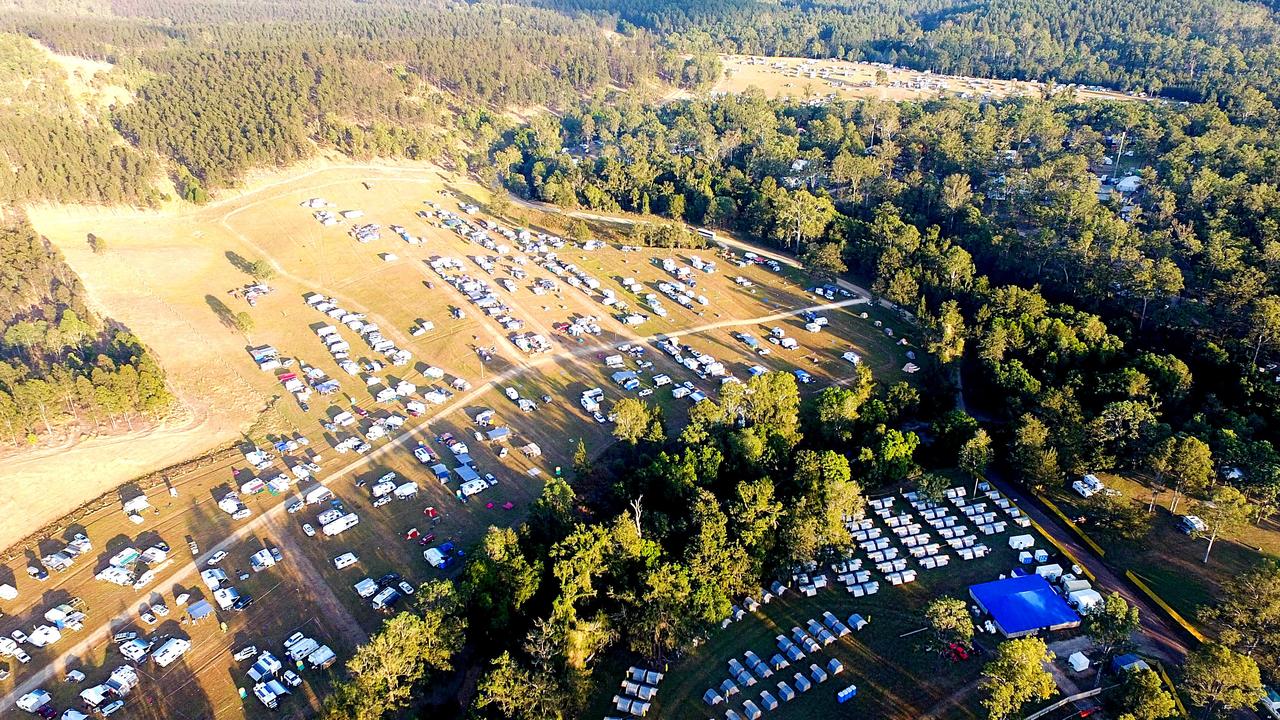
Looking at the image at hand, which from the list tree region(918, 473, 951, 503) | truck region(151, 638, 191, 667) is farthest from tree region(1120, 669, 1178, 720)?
truck region(151, 638, 191, 667)

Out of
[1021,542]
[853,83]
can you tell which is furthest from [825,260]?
[853,83]

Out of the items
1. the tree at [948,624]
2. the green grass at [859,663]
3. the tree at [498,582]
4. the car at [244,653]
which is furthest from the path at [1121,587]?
the car at [244,653]

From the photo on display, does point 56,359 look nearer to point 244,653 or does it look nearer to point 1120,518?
point 244,653

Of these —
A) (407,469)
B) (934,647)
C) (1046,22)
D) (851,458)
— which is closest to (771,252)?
(851,458)

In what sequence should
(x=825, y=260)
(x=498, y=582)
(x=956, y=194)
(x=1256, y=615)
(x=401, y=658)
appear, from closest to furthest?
(x=401, y=658) < (x=1256, y=615) < (x=498, y=582) < (x=825, y=260) < (x=956, y=194)

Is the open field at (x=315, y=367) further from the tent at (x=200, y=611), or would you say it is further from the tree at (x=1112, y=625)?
the tree at (x=1112, y=625)
